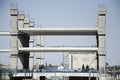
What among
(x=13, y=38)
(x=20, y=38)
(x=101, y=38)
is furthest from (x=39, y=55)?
(x=101, y=38)

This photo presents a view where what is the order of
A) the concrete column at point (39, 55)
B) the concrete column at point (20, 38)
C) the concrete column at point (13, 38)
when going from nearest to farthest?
the concrete column at point (13, 38), the concrete column at point (20, 38), the concrete column at point (39, 55)

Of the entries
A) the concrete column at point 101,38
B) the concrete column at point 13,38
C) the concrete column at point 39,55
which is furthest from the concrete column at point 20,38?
the concrete column at point 39,55

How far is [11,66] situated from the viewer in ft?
204

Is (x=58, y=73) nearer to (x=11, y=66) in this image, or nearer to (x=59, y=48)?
(x=59, y=48)

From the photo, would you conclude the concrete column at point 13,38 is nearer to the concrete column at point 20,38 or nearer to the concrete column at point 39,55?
the concrete column at point 20,38

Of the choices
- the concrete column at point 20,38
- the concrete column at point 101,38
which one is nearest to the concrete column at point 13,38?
the concrete column at point 20,38

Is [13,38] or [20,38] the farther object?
[20,38]

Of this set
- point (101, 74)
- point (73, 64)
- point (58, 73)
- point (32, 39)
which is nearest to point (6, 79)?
point (58, 73)

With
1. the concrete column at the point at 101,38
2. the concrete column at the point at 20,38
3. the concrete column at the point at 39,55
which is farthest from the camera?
the concrete column at the point at 39,55

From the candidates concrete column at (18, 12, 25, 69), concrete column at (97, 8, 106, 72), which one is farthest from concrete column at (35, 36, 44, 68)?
concrete column at (97, 8, 106, 72)

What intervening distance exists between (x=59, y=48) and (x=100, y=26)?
8.54 metres

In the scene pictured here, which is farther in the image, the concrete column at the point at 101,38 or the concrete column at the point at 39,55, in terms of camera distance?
the concrete column at the point at 39,55

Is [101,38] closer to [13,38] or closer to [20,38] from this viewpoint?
[20,38]

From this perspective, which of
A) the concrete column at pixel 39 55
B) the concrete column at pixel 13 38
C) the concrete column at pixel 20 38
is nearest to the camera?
the concrete column at pixel 13 38
